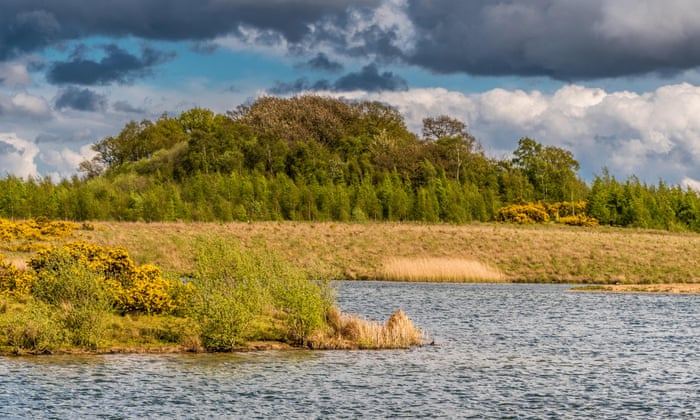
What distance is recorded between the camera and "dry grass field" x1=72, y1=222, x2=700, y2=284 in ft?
243

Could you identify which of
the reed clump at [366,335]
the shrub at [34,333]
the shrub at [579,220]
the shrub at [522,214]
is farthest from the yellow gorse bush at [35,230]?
the shrub at [579,220]

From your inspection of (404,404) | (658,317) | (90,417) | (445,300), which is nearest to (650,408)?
(404,404)

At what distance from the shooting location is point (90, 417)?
22031mm

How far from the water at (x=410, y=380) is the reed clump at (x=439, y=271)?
28992 millimetres

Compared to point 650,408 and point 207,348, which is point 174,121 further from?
point 650,408

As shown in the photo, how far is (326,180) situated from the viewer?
109750mm

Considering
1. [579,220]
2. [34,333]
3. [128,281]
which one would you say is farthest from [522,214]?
[34,333]

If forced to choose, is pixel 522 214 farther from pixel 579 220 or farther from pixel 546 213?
pixel 579 220

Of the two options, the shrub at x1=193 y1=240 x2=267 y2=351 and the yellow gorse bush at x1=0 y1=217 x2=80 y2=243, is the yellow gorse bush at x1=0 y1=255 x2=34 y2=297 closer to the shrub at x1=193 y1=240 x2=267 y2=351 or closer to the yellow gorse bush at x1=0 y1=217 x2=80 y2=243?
the shrub at x1=193 y1=240 x2=267 y2=351

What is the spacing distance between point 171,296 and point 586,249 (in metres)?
54.0

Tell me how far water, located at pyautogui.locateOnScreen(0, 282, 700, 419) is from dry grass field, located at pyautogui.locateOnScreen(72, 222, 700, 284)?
33447 mm

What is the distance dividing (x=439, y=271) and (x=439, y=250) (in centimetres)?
1131

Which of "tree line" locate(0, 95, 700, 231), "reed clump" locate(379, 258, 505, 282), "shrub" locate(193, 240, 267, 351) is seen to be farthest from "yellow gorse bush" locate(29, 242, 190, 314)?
"tree line" locate(0, 95, 700, 231)

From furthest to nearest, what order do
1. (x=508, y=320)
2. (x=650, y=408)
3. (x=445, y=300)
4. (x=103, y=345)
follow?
(x=445, y=300) < (x=508, y=320) < (x=103, y=345) < (x=650, y=408)
